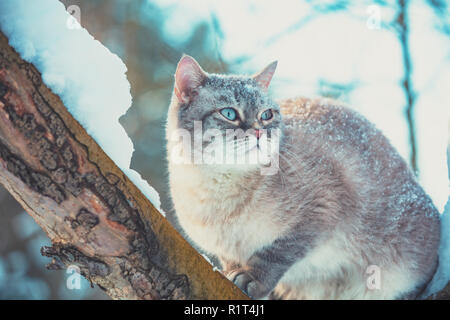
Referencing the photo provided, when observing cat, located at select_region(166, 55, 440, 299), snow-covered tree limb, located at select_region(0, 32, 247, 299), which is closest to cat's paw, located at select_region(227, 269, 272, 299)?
cat, located at select_region(166, 55, 440, 299)

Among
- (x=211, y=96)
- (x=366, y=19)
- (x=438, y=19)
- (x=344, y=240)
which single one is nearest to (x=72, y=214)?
(x=211, y=96)

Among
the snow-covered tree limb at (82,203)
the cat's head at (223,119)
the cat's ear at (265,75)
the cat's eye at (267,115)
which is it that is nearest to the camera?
the snow-covered tree limb at (82,203)

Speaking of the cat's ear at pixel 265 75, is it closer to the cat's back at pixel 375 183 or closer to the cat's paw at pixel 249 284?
the cat's back at pixel 375 183

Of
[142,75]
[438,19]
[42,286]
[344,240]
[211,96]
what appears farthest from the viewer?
[42,286]

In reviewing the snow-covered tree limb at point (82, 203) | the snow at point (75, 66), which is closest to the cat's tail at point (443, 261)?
the snow-covered tree limb at point (82, 203)

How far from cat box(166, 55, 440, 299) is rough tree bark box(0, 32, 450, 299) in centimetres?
50

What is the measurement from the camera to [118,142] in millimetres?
1215

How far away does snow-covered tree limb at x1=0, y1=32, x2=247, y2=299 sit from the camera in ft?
3.44

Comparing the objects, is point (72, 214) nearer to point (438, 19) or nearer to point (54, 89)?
point (54, 89)

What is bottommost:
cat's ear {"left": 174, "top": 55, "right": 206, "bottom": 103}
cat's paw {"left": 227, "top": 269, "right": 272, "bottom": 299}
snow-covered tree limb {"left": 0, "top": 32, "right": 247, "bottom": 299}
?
cat's paw {"left": 227, "top": 269, "right": 272, "bottom": 299}

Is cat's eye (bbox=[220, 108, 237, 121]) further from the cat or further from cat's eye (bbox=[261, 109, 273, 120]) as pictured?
cat's eye (bbox=[261, 109, 273, 120])

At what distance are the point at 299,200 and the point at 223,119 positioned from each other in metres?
0.52

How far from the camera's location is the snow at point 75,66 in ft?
3.53
